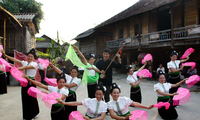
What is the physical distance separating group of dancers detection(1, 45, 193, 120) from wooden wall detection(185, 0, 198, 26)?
6.93 metres

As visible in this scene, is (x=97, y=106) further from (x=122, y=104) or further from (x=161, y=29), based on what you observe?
(x=161, y=29)

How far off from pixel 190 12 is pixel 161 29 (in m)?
2.75

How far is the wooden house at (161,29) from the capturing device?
9672mm

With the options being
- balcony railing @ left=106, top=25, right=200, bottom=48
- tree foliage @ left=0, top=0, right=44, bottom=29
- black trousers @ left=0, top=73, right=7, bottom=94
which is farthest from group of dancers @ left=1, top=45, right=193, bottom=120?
tree foliage @ left=0, top=0, right=44, bottom=29

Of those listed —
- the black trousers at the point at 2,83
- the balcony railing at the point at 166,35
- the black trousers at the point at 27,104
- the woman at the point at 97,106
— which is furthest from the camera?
the balcony railing at the point at 166,35

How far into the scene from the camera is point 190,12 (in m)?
10.3

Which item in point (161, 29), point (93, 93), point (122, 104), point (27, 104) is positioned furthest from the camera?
point (161, 29)

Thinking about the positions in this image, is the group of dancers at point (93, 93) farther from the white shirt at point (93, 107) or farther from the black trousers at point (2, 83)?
the black trousers at point (2, 83)

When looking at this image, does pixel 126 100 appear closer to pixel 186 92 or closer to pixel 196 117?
pixel 186 92

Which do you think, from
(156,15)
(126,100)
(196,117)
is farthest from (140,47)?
(126,100)

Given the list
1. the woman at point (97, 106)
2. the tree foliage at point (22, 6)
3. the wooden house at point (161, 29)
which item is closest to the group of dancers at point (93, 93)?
the woman at point (97, 106)

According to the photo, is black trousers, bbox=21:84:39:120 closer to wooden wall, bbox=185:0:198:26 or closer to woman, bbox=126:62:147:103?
woman, bbox=126:62:147:103

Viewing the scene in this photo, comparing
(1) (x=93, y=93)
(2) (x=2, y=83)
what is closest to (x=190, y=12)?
(1) (x=93, y=93)

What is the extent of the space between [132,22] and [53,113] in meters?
14.1
